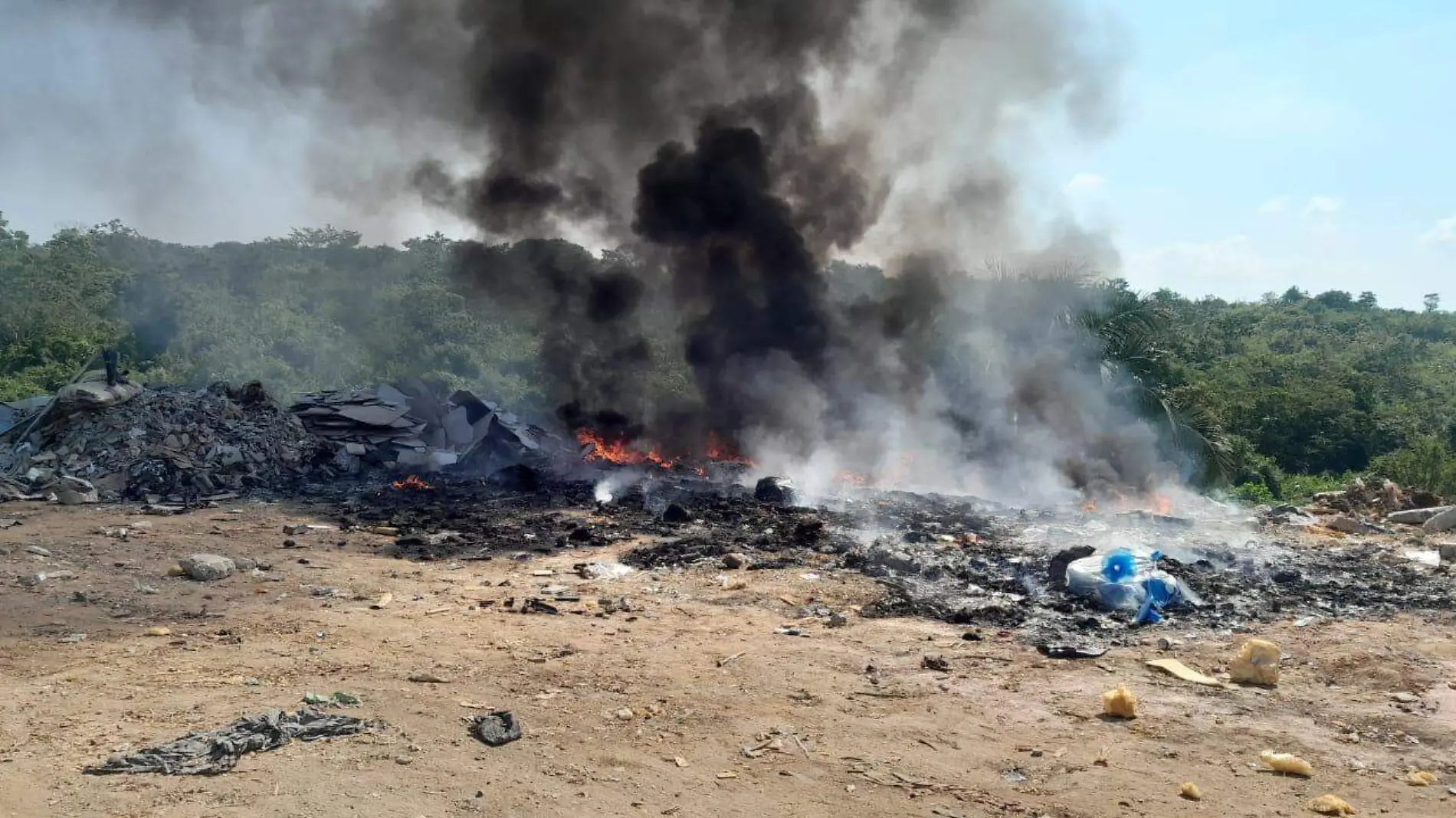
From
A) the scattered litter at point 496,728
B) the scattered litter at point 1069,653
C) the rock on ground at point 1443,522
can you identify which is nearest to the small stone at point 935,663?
the scattered litter at point 1069,653

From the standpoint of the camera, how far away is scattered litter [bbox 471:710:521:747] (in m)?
4.70

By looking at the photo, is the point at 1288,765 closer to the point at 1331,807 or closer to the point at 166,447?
the point at 1331,807

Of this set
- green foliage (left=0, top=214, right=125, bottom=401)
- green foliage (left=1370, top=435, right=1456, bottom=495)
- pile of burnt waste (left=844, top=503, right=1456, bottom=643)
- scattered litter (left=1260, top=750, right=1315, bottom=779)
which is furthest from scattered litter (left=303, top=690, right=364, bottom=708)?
green foliage (left=0, top=214, right=125, bottom=401)

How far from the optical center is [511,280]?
21.1 metres

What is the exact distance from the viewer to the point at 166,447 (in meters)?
14.5

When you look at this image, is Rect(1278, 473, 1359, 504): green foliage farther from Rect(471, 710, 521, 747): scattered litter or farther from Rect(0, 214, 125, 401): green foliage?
Rect(0, 214, 125, 401): green foliage

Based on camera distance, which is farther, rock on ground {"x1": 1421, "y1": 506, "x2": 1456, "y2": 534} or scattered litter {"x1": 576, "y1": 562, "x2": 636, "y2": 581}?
rock on ground {"x1": 1421, "y1": 506, "x2": 1456, "y2": 534}

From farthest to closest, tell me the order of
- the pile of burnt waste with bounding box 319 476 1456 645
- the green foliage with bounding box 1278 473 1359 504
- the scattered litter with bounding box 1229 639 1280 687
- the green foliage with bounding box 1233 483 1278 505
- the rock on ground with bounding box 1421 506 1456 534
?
the green foliage with bounding box 1278 473 1359 504, the green foliage with bounding box 1233 483 1278 505, the rock on ground with bounding box 1421 506 1456 534, the pile of burnt waste with bounding box 319 476 1456 645, the scattered litter with bounding box 1229 639 1280 687

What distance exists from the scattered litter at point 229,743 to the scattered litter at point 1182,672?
5.13 metres

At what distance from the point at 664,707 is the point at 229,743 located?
227 centimetres

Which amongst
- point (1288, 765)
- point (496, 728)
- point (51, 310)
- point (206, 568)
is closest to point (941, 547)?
point (1288, 765)

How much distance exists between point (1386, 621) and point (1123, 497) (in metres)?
8.15

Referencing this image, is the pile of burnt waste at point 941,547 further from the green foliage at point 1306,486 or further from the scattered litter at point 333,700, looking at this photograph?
the green foliage at point 1306,486

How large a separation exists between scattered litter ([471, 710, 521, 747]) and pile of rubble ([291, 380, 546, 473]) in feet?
40.1
